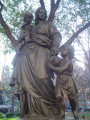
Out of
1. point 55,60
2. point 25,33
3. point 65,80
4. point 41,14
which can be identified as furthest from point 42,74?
point 41,14

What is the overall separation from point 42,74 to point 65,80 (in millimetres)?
571

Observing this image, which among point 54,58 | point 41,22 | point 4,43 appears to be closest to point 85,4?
point 4,43

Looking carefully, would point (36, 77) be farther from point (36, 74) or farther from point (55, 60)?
point (55, 60)

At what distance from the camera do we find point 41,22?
16.4 feet

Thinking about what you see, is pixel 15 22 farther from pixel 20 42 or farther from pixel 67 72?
pixel 67 72

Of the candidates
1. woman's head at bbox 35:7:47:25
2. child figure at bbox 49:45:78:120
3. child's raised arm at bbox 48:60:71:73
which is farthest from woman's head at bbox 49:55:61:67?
woman's head at bbox 35:7:47:25

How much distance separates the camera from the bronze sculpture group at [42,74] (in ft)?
13.0

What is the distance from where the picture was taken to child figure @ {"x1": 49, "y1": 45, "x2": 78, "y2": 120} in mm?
3885

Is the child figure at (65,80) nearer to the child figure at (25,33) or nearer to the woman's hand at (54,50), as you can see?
the woman's hand at (54,50)

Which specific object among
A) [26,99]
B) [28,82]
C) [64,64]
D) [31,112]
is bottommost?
[31,112]

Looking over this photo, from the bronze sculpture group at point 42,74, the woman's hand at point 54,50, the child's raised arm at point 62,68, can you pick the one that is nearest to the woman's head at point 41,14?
the bronze sculpture group at point 42,74

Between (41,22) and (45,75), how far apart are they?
64.9 inches

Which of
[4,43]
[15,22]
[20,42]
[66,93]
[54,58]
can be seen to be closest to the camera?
[66,93]

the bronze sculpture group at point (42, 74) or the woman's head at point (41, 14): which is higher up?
the woman's head at point (41, 14)
